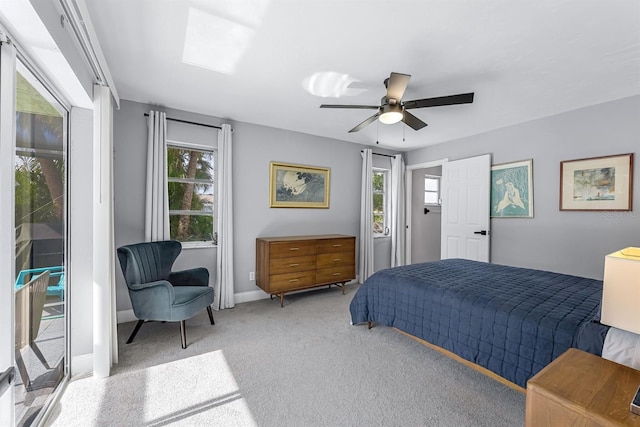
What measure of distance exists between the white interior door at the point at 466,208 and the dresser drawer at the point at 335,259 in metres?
1.61

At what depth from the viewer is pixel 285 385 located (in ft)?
6.59

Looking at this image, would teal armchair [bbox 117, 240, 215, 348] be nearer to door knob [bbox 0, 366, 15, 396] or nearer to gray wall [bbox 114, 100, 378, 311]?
gray wall [bbox 114, 100, 378, 311]

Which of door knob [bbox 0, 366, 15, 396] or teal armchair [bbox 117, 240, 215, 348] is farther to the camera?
teal armchair [bbox 117, 240, 215, 348]

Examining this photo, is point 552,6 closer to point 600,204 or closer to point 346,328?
point 600,204

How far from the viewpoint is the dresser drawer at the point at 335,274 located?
3.97m

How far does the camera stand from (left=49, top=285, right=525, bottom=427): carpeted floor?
170 cm

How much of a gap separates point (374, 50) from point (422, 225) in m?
4.24

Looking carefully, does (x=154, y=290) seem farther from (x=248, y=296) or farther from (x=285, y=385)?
(x=248, y=296)

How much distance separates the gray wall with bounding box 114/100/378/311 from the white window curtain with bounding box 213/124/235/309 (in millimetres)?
173

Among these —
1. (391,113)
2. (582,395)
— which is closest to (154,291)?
(391,113)

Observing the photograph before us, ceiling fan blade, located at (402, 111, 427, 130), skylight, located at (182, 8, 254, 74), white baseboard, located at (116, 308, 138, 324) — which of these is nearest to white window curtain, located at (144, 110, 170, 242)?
white baseboard, located at (116, 308, 138, 324)

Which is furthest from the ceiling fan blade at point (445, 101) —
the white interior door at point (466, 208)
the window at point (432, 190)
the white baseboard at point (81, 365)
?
the window at point (432, 190)

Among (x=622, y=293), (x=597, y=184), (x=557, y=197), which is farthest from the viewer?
(x=557, y=197)

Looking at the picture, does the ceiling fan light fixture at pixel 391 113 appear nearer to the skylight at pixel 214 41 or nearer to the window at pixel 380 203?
the skylight at pixel 214 41
